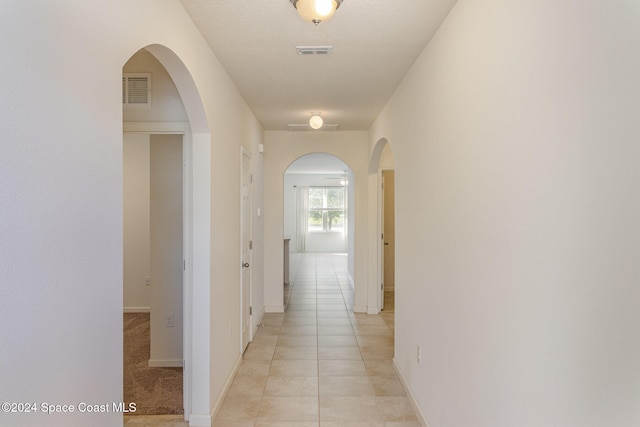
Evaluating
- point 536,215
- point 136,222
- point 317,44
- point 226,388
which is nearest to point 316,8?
point 317,44

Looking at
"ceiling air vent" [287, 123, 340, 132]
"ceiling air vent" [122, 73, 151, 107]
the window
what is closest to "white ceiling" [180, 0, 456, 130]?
"ceiling air vent" [122, 73, 151, 107]

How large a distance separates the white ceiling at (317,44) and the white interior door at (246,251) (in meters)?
0.76

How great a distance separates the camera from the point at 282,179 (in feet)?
18.7

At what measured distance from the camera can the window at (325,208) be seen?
1345 cm

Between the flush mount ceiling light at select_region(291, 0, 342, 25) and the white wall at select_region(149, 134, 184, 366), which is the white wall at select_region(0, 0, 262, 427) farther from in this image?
the white wall at select_region(149, 134, 184, 366)

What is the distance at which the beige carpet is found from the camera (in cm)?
288

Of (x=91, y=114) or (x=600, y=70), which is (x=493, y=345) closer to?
(x=600, y=70)

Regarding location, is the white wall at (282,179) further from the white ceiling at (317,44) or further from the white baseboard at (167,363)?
the white baseboard at (167,363)

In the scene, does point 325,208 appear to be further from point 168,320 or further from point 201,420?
point 201,420

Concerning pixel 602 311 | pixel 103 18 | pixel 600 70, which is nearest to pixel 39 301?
pixel 103 18

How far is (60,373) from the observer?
1.06 meters

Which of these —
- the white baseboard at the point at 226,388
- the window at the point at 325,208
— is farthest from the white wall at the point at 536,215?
the window at the point at 325,208

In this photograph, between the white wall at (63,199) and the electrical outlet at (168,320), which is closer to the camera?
the white wall at (63,199)

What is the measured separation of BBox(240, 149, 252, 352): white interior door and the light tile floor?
0.85 feet
